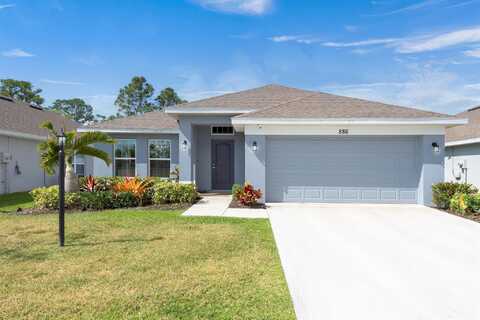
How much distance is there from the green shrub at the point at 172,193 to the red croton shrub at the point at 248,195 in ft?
5.68

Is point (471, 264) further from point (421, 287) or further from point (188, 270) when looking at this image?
point (188, 270)

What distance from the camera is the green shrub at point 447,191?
939 cm

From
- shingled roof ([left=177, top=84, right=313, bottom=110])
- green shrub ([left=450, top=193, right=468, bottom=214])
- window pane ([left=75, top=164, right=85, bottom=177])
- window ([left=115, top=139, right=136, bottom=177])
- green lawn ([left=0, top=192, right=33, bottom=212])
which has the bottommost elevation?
green lawn ([left=0, top=192, right=33, bottom=212])

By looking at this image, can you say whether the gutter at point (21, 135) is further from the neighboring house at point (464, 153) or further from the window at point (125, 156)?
the neighboring house at point (464, 153)

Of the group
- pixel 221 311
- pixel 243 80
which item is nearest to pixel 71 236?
pixel 221 311

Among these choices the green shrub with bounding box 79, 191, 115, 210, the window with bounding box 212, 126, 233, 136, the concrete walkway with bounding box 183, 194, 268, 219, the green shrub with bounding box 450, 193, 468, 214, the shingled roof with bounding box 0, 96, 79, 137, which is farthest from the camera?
the shingled roof with bounding box 0, 96, 79, 137

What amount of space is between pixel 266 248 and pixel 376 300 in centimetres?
221

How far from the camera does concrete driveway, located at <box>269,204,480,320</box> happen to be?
3316 mm

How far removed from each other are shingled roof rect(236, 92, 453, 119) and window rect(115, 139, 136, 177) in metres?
7.06

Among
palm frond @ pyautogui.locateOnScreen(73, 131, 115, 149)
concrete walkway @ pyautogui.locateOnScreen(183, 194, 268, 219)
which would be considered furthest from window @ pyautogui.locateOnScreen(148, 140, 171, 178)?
concrete walkway @ pyautogui.locateOnScreen(183, 194, 268, 219)

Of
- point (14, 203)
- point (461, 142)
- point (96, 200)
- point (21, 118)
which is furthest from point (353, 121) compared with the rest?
point (21, 118)

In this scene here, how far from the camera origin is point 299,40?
712 inches

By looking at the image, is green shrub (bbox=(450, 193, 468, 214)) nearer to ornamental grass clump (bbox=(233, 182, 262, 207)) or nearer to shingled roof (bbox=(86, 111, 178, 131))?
ornamental grass clump (bbox=(233, 182, 262, 207))

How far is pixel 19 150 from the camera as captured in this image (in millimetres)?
14430
